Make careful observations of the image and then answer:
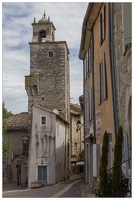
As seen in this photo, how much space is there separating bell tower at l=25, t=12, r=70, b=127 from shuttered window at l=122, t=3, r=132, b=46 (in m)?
26.0

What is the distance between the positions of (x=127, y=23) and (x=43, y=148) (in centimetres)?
1900

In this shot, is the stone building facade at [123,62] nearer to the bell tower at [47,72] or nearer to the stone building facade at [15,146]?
the stone building facade at [15,146]

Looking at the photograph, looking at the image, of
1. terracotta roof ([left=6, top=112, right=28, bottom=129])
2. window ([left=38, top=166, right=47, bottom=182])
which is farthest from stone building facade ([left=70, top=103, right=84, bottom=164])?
window ([left=38, top=166, right=47, bottom=182])

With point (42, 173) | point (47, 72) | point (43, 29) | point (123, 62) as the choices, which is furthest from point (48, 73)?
point (123, 62)

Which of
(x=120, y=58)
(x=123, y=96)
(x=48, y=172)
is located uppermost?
(x=120, y=58)

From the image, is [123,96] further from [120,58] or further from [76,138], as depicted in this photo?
[76,138]

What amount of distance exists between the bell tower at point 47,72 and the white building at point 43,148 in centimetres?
724

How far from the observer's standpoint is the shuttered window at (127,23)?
8.12 meters

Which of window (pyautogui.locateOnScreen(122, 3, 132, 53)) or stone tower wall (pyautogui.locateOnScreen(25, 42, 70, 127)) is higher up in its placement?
stone tower wall (pyautogui.locateOnScreen(25, 42, 70, 127))

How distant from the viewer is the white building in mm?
25625

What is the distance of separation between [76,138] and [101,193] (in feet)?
118

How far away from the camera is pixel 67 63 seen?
123 feet

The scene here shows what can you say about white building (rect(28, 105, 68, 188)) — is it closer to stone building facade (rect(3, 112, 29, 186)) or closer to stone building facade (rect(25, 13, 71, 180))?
stone building facade (rect(3, 112, 29, 186))

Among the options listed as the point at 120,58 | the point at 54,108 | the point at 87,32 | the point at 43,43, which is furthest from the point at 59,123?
the point at 120,58
